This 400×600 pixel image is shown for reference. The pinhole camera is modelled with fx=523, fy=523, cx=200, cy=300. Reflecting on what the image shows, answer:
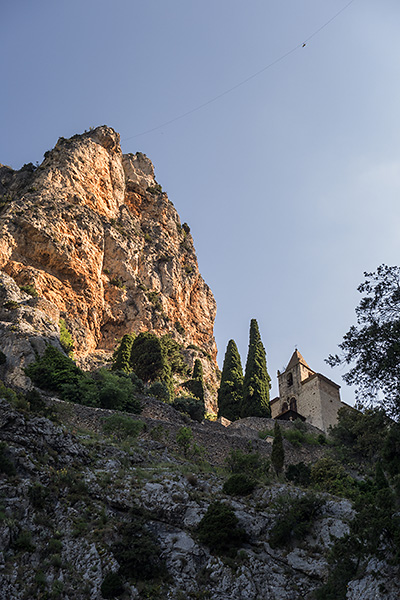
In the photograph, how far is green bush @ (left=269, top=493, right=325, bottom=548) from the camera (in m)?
18.2

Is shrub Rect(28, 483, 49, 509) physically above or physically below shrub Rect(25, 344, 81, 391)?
below

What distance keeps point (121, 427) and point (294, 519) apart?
1107cm

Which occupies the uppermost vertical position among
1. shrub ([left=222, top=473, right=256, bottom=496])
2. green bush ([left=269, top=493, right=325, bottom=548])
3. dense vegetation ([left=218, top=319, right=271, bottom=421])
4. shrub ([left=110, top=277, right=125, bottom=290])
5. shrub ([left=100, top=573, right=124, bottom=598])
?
shrub ([left=110, top=277, right=125, bottom=290])

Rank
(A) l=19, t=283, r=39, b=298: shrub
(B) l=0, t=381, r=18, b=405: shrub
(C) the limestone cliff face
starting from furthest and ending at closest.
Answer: (C) the limestone cliff face, (A) l=19, t=283, r=39, b=298: shrub, (B) l=0, t=381, r=18, b=405: shrub

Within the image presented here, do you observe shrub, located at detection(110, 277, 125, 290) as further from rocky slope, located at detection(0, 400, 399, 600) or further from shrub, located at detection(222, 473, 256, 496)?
shrub, located at detection(222, 473, 256, 496)

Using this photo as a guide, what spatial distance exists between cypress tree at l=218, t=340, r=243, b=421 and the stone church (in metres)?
4.29

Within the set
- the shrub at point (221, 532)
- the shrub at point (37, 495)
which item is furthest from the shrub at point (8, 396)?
the shrub at point (221, 532)

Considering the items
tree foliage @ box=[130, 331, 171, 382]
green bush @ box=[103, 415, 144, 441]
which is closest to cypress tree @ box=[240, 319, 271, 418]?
tree foliage @ box=[130, 331, 171, 382]

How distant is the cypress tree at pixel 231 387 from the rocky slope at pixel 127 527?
91.1ft

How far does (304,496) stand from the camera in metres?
19.9

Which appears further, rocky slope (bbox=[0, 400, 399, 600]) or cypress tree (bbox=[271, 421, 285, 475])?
cypress tree (bbox=[271, 421, 285, 475])

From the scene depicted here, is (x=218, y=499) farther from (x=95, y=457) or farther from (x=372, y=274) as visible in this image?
(x=372, y=274)

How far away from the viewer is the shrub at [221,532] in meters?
17.5

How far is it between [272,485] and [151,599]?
7927mm
